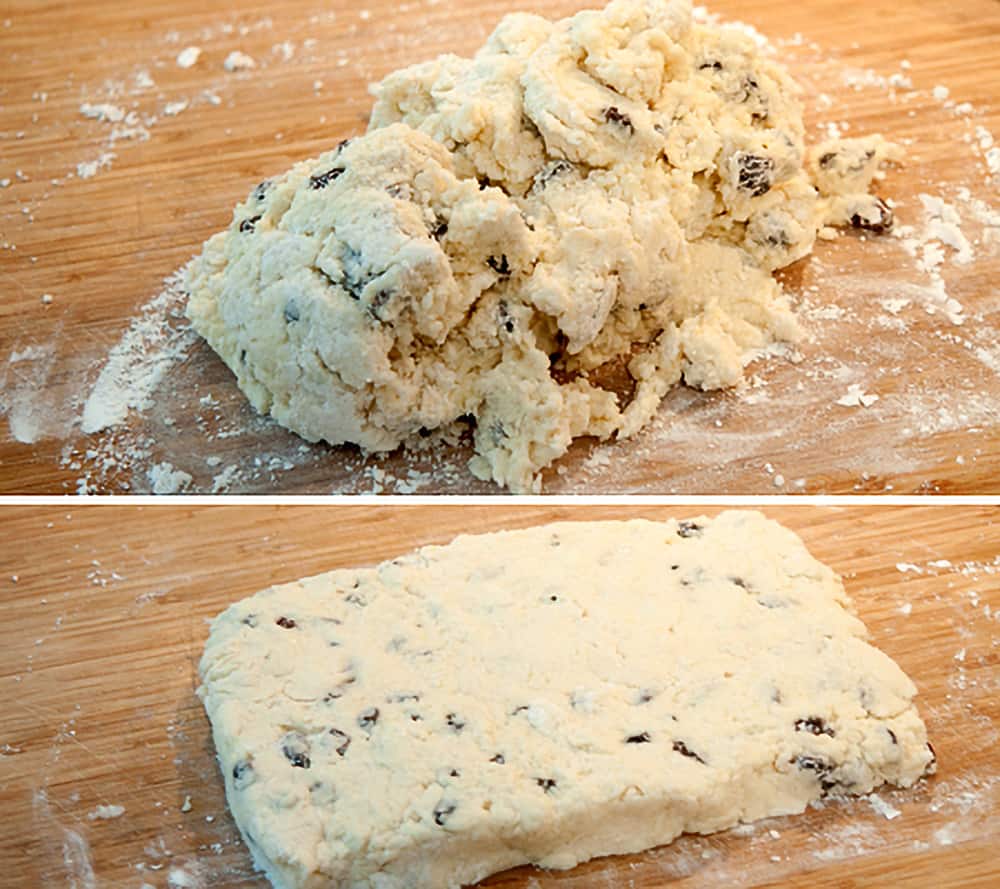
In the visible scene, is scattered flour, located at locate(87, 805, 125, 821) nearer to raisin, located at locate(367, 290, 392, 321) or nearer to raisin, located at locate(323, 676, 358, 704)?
raisin, located at locate(323, 676, 358, 704)

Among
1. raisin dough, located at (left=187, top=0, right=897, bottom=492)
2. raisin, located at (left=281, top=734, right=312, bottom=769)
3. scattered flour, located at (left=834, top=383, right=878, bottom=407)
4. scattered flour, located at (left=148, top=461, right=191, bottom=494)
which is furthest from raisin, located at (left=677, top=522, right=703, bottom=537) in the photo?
scattered flour, located at (left=148, top=461, right=191, bottom=494)

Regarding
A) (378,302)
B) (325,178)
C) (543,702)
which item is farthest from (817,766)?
(325,178)

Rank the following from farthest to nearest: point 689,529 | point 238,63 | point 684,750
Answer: point 238,63, point 689,529, point 684,750

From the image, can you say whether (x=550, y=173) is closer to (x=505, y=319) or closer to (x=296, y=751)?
(x=505, y=319)

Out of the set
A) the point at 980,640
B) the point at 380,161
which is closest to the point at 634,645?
the point at 980,640

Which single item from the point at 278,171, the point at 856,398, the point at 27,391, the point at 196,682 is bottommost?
the point at 196,682

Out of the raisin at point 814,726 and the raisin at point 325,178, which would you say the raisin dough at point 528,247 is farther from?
the raisin at point 814,726

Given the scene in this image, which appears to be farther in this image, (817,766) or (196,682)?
(196,682)
